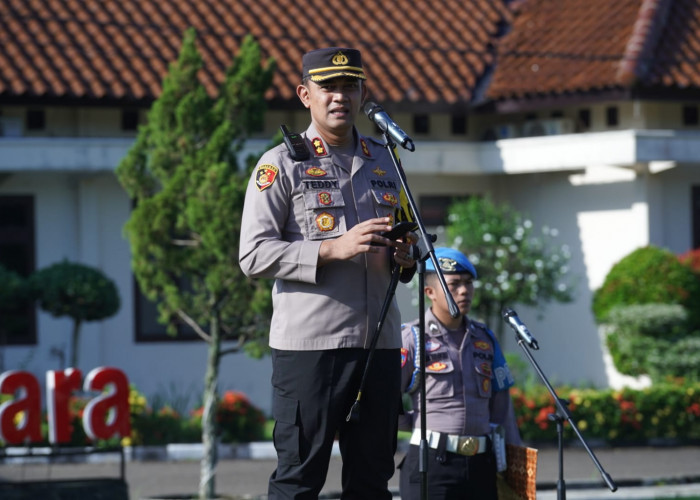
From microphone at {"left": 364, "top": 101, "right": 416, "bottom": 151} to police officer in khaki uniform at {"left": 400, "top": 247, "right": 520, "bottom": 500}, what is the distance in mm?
1313

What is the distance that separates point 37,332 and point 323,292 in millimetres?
11626

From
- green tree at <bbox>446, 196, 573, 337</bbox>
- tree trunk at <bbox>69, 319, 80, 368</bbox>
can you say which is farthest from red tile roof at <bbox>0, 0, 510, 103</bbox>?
tree trunk at <bbox>69, 319, 80, 368</bbox>

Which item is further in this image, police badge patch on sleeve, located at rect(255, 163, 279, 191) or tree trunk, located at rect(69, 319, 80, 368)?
tree trunk, located at rect(69, 319, 80, 368)

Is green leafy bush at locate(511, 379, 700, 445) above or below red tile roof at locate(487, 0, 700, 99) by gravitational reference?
below

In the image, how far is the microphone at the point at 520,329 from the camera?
5.41 m

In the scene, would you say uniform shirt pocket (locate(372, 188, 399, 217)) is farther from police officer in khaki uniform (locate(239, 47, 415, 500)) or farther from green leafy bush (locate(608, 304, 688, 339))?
green leafy bush (locate(608, 304, 688, 339))

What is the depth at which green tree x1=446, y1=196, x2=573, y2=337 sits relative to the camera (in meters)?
15.3

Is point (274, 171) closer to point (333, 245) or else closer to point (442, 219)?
point (333, 245)

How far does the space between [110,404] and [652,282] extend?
7.11m

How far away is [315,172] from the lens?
4.54 meters

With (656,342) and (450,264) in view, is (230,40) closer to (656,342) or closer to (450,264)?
(656,342)

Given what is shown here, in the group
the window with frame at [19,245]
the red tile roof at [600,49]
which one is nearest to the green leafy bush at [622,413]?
the red tile roof at [600,49]

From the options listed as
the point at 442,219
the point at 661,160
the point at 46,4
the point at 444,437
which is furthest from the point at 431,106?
the point at 444,437

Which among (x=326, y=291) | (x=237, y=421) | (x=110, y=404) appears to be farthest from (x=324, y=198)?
(x=237, y=421)
